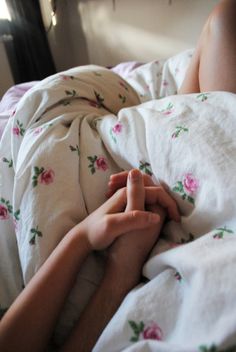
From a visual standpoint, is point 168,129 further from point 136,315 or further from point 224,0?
point 224,0

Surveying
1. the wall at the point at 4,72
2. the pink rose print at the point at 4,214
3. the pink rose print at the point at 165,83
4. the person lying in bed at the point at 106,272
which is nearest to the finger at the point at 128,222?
the person lying in bed at the point at 106,272

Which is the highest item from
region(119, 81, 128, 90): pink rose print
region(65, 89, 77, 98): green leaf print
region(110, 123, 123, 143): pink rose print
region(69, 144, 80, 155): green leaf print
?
region(65, 89, 77, 98): green leaf print

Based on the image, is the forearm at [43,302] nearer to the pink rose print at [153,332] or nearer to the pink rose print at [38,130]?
the pink rose print at [153,332]

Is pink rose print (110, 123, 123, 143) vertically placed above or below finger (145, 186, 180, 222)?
above

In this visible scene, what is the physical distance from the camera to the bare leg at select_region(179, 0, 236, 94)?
657 millimetres

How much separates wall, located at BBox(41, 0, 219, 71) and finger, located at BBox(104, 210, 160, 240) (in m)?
1.38

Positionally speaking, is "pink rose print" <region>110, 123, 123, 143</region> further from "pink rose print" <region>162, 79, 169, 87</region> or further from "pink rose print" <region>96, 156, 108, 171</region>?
"pink rose print" <region>162, 79, 169, 87</region>

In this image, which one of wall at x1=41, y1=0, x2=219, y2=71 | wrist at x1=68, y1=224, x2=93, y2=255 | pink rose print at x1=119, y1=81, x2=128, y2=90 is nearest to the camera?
wrist at x1=68, y1=224, x2=93, y2=255

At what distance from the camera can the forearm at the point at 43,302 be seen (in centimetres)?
37

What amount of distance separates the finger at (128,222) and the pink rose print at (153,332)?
126 mm

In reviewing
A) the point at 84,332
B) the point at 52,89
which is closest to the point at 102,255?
the point at 84,332

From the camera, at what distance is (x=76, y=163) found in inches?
20.8

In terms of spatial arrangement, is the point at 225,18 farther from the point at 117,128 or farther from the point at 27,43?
the point at 27,43

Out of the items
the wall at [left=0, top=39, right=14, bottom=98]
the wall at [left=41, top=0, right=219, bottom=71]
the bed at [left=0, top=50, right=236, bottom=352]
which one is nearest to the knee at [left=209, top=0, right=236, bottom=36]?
the bed at [left=0, top=50, right=236, bottom=352]
